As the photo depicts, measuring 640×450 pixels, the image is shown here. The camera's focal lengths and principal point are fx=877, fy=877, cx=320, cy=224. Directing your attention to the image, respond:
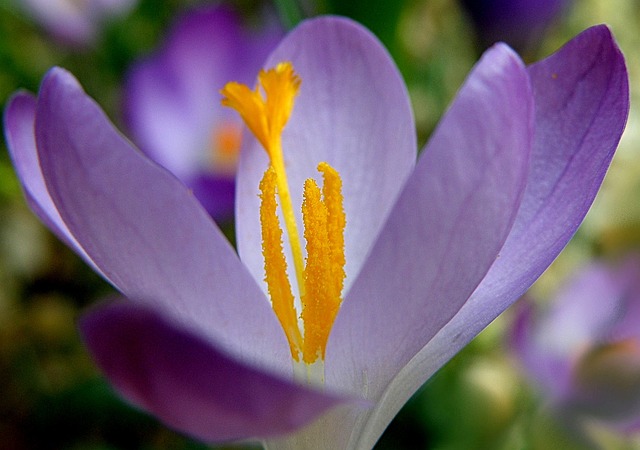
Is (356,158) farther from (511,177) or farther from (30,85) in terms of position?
(30,85)

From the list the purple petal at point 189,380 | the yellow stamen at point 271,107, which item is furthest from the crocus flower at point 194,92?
the purple petal at point 189,380

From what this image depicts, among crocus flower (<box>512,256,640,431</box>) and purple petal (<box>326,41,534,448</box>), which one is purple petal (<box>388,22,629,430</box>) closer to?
purple petal (<box>326,41,534,448</box>)

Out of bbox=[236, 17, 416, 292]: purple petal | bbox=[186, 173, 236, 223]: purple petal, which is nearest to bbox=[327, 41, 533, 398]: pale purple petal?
bbox=[236, 17, 416, 292]: purple petal

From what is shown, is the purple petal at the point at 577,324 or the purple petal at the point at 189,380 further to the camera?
the purple petal at the point at 577,324

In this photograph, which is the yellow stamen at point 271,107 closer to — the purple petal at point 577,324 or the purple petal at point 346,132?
the purple petal at point 346,132

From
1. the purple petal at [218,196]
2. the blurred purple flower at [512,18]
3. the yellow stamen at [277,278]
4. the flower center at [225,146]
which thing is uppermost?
the yellow stamen at [277,278]

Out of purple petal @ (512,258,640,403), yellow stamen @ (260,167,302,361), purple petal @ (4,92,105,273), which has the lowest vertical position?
purple petal @ (512,258,640,403)
